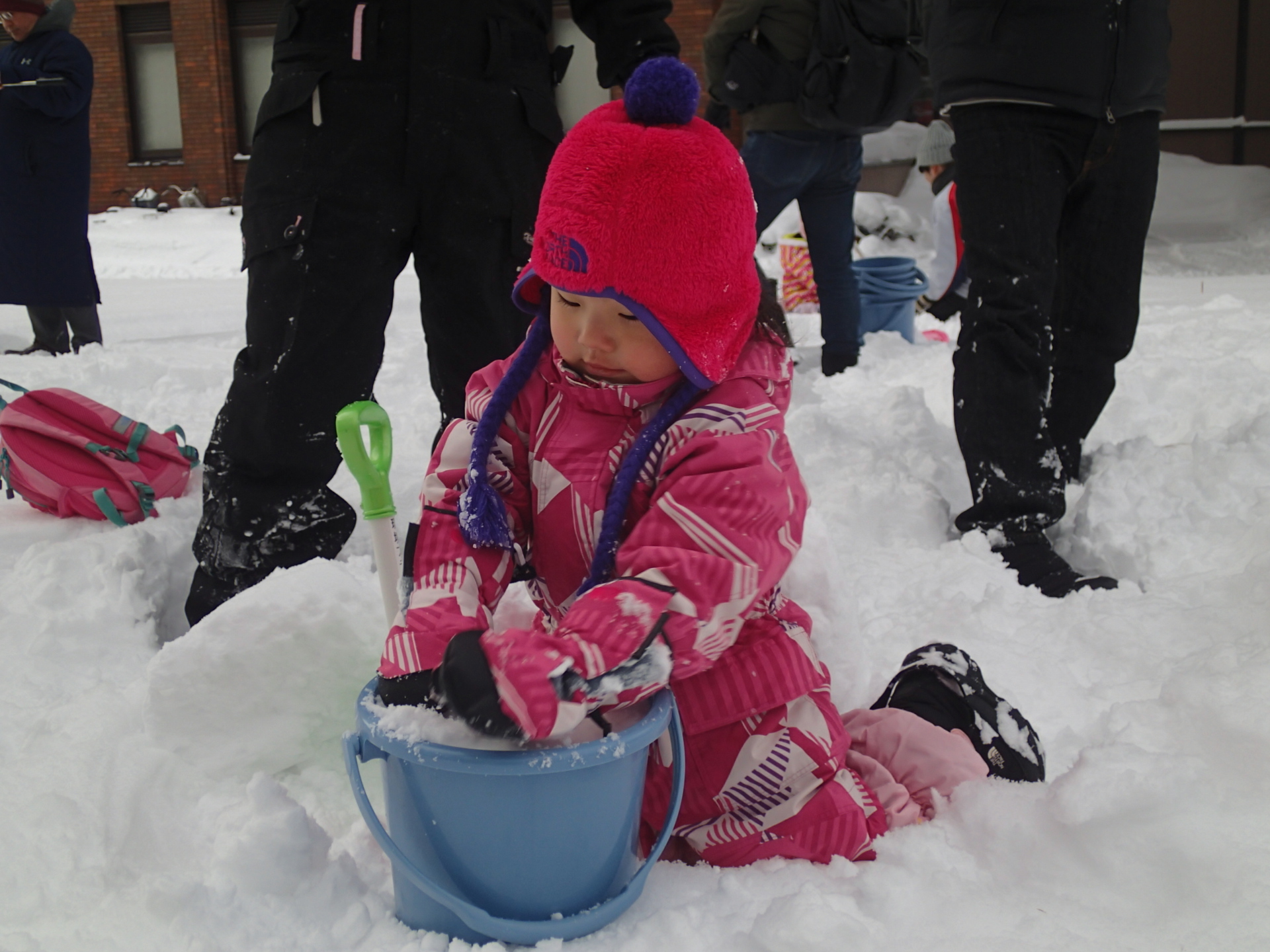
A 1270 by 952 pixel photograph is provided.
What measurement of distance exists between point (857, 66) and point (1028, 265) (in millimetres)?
1839

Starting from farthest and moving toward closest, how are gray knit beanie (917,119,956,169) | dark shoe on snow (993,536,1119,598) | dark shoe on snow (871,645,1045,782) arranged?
gray knit beanie (917,119,956,169) → dark shoe on snow (993,536,1119,598) → dark shoe on snow (871,645,1045,782)

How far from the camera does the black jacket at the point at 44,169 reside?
4406mm

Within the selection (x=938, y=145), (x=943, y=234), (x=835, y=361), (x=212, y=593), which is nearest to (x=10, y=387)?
(x=212, y=593)

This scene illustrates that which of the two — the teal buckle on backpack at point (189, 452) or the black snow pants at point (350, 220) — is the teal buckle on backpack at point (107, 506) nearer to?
the teal buckle on backpack at point (189, 452)

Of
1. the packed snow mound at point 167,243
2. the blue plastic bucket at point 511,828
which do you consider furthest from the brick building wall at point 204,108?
the blue plastic bucket at point 511,828

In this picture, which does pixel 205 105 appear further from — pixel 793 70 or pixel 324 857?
pixel 324 857

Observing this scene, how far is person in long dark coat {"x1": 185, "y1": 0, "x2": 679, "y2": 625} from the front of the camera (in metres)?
2.03

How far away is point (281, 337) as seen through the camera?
207 centimetres

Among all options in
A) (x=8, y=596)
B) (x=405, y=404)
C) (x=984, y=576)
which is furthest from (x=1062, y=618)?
(x=405, y=404)

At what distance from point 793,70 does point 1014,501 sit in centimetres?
228

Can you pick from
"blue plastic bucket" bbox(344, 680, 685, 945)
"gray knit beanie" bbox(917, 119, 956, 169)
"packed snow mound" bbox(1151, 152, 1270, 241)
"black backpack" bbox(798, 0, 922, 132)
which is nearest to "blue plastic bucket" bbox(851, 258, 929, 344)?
"gray knit beanie" bbox(917, 119, 956, 169)

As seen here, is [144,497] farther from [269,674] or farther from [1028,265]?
[1028,265]

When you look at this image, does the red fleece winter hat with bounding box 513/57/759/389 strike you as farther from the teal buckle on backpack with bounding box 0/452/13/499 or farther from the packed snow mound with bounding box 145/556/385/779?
the teal buckle on backpack with bounding box 0/452/13/499

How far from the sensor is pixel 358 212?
2.05 metres
